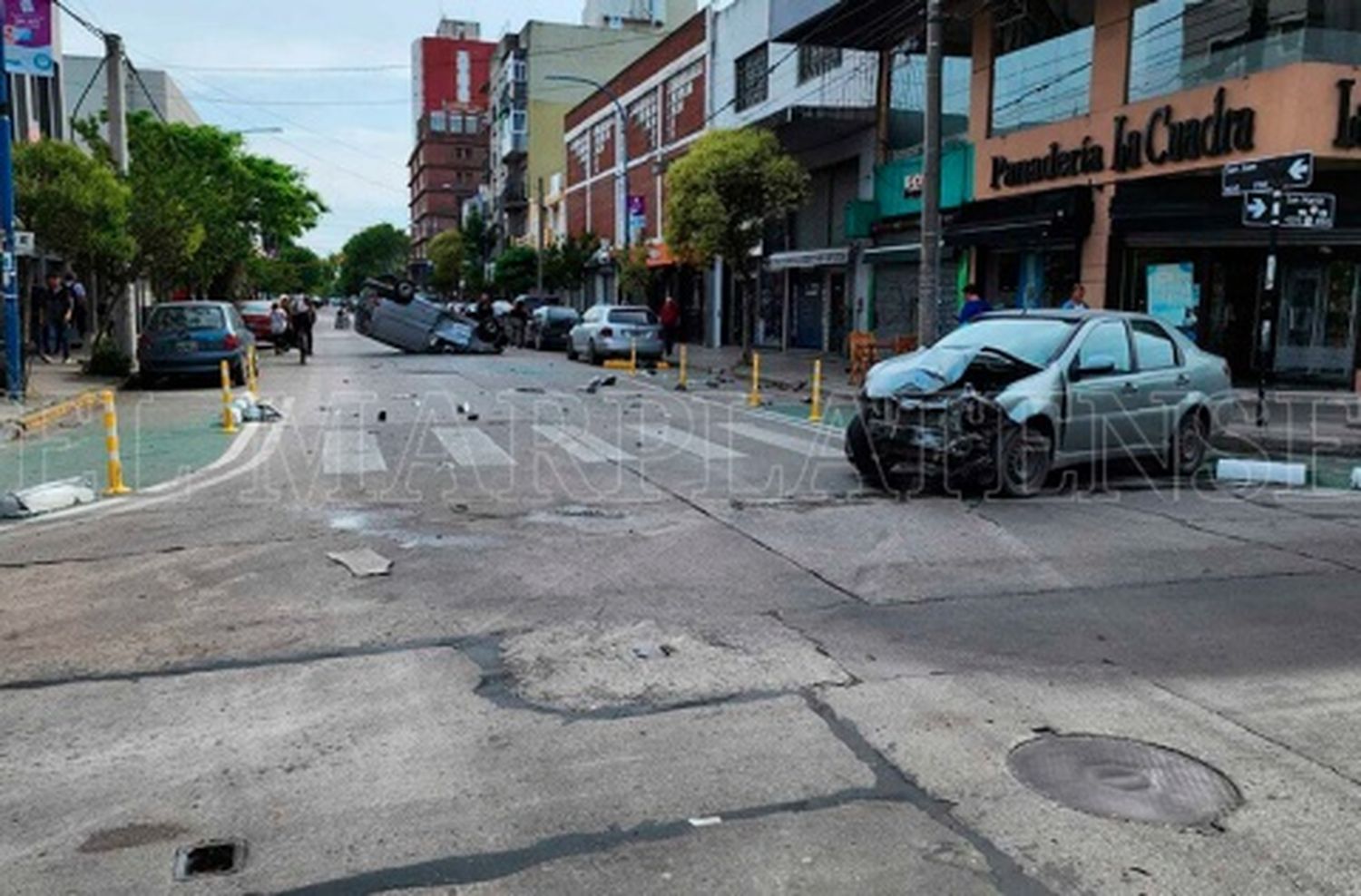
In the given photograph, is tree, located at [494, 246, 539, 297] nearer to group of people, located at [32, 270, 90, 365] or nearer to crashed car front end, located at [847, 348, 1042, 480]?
group of people, located at [32, 270, 90, 365]

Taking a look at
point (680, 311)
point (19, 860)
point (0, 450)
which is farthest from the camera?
point (680, 311)

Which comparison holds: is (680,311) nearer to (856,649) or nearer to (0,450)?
(0,450)

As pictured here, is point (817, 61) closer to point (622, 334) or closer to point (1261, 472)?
point (622, 334)

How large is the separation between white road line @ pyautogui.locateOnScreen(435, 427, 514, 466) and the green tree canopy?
8.45 m

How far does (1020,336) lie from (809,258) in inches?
869

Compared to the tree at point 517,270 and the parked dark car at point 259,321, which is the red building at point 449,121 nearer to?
→ the tree at point 517,270

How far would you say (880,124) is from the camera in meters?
28.8

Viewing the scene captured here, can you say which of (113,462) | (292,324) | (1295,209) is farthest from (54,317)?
(1295,209)

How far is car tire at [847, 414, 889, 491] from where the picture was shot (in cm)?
1059

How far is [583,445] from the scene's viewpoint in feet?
43.9

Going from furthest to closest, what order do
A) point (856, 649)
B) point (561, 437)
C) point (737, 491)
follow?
point (561, 437)
point (737, 491)
point (856, 649)

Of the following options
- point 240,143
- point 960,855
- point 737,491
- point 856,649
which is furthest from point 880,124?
point 240,143

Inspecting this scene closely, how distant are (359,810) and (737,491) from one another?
22.0ft

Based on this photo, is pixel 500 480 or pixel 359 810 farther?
pixel 500 480
